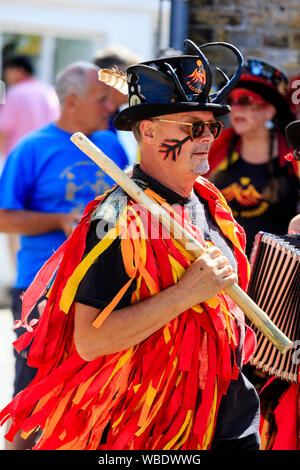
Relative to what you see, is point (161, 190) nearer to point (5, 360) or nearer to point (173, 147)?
point (173, 147)

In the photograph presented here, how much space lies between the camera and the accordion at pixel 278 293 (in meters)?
3.62

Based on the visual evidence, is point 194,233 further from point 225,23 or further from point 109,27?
point 109,27

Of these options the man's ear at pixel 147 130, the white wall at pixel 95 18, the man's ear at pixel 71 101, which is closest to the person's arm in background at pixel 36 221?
the man's ear at pixel 71 101

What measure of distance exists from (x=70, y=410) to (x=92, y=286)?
1.59 ft

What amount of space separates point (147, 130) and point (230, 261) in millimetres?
562

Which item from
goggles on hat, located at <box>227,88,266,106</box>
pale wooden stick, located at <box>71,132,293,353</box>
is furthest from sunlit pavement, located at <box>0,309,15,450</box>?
pale wooden stick, located at <box>71,132,293,353</box>

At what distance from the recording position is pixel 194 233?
3.03 meters

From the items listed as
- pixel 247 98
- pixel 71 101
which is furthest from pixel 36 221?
pixel 247 98

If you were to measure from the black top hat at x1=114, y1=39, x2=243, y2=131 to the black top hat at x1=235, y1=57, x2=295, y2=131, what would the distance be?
90.6 inches

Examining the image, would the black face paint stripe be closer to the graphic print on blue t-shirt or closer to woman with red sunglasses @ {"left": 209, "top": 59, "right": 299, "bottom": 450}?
the graphic print on blue t-shirt

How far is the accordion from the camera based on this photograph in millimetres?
3621

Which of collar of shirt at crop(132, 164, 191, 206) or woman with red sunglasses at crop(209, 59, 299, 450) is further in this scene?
woman with red sunglasses at crop(209, 59, 299, 450)

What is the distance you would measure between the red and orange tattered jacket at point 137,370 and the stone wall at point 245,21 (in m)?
4.18

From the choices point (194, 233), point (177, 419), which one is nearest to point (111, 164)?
point (194, 233)
